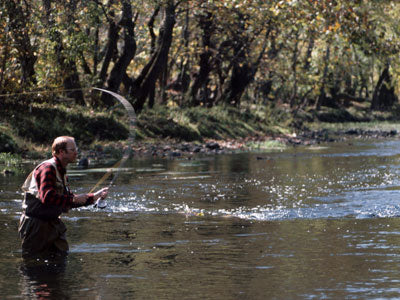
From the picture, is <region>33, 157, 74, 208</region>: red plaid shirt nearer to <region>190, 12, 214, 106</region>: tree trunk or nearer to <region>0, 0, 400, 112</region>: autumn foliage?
<region>0, 0, 400, 112</region>: autumn foliage

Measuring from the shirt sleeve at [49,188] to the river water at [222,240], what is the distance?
657 mm

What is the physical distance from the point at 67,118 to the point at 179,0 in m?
6.08

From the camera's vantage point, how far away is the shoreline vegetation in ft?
75.9

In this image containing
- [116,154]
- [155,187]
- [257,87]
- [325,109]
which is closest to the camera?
[155,187]

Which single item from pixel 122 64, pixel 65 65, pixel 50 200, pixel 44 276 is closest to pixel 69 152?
pixel 50 200

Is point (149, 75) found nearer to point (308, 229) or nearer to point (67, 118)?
point (67, 118)

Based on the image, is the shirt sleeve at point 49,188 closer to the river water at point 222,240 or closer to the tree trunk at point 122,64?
the river water at point 222,240

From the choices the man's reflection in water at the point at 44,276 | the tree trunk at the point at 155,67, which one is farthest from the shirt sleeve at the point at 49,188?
the tree trunk at the point at 155,67

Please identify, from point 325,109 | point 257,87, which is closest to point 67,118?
point 257,87

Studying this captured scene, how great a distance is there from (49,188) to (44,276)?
33.0 inches

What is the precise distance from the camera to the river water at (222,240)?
7336 mm

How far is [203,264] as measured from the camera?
8422mm

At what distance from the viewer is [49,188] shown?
812cm

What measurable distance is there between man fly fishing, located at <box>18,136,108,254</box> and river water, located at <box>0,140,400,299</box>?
21 centimetres
